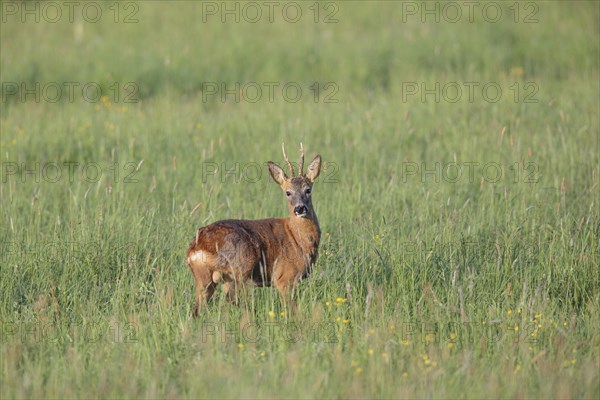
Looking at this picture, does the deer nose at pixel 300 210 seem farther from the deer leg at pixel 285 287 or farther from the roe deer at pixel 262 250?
the deer leg at pixel 285 287

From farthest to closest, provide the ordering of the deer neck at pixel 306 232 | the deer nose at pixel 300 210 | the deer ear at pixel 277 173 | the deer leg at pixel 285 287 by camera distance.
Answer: the deer ear at pixel 277 173, the deer neck at pixel 306 232, the deer nose at pixel 300 210, the deer leg at pixel 285 287

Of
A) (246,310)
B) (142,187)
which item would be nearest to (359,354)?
(246,310)

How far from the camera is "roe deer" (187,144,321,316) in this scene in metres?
6.98

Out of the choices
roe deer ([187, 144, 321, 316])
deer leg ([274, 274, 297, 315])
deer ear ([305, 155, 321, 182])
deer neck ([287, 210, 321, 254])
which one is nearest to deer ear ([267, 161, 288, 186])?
roe deer ([187, 144, 321, 316])

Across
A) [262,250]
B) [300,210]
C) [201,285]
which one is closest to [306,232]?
[300,210]

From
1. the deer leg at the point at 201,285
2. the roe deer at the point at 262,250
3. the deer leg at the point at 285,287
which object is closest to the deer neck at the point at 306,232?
the roe deer at the point at 262,250

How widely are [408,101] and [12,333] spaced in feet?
26.3

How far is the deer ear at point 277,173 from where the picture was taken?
7.82 meters

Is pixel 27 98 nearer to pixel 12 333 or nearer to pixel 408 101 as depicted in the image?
pixel 408 101

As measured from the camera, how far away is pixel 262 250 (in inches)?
288

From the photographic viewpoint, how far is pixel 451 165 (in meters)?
11.0

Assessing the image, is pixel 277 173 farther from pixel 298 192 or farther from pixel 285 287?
pixel 285 287

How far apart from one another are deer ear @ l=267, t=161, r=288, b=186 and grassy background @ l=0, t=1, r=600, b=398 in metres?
0.69

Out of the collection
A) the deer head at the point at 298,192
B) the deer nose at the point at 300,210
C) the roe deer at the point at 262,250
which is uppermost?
the deer head at the point at 298,192
